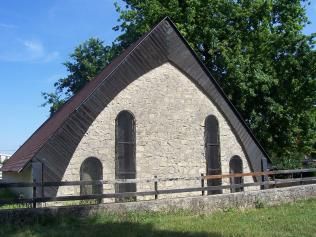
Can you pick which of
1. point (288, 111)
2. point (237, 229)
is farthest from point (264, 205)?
point (288, 111)

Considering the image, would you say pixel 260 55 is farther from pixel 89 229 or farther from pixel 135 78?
pixel 89 229

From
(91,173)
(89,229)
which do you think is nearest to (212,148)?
(91,173)

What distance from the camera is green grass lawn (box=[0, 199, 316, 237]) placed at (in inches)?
406

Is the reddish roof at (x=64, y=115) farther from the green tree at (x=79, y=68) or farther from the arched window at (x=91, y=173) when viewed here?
the green tree at (x=79, y=68)

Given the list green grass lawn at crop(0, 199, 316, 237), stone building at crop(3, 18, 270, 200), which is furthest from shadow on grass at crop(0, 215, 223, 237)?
stone building at crop(3, 18, 270, 200)

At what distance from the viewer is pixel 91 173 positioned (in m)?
16.5

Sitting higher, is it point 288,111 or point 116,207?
point 288,111

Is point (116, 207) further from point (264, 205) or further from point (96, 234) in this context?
point (264, 205)

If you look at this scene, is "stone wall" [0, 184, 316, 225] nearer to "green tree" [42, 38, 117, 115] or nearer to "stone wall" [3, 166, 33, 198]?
"stone wall" [3, 166, 33, 198]

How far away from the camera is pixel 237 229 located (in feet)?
35.7

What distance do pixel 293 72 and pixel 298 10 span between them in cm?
433

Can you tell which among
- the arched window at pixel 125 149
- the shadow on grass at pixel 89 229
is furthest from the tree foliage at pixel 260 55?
the shadow on grass at pixel 89 229

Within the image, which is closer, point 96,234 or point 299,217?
point 96,234

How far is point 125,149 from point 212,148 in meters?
4.26
